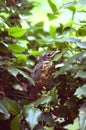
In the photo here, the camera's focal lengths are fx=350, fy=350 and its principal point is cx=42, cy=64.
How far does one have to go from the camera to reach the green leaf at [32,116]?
99 centimetres

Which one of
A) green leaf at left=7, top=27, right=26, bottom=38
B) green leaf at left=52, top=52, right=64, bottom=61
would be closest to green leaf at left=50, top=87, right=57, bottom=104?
green leaf at left=52, top=52, right=64, bottom=61

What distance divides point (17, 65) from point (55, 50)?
0.16 meters

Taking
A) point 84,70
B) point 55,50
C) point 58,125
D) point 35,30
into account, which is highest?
point 35,30

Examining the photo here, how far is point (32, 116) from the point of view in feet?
3.29

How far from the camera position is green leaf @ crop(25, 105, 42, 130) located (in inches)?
38.9

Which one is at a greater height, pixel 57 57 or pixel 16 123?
pixel 57 57

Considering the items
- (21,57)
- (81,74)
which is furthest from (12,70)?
(81,74)

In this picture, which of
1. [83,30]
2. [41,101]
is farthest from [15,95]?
[83,30]

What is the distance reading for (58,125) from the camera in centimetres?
118

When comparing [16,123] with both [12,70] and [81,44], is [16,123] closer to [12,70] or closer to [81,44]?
[12,70]

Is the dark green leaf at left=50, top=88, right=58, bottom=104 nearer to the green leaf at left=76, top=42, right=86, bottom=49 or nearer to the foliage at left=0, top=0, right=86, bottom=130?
the foliage at left=0, top=0, right=86, bottom=130

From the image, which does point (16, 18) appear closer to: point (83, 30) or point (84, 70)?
point (83, 30)

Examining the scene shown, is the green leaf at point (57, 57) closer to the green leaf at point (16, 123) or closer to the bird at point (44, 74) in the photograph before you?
the bird at point (44, 74)

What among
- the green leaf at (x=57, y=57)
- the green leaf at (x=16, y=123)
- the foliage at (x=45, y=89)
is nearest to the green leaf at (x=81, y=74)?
the foliage at (x=45, y=89)
